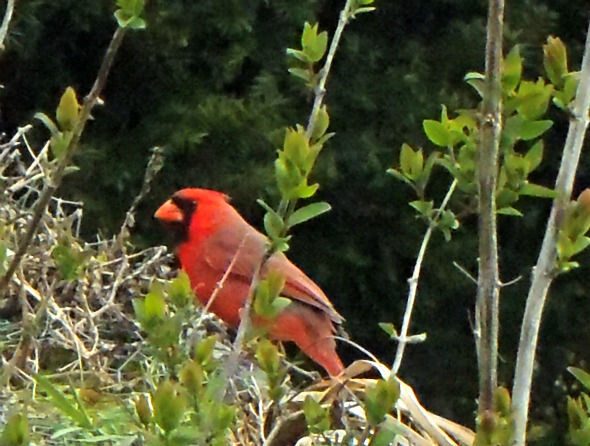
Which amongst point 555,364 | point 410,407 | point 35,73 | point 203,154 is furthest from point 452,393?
point 410,407

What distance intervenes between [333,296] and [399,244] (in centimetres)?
22

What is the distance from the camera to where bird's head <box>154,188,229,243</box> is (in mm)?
2287

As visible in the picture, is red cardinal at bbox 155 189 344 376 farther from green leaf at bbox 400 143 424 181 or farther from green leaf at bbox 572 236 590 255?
green leaf at bbox 572 236 590 255

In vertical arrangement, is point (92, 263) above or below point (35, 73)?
above

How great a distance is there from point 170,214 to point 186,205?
0.12 feet

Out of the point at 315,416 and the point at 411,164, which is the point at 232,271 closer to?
the point at 411,164

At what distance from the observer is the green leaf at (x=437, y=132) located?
80cm

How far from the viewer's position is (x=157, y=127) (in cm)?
292

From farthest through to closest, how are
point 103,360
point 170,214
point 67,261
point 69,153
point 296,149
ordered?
point 170,214 < point 103,360 < point 67,261 < point 69,153 < point 296,149

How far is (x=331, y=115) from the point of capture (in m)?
3.02

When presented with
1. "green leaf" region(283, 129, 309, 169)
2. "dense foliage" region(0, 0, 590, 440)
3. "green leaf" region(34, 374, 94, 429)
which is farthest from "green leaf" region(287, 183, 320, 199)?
"dense foliage" region(0, 0, 590, 440)

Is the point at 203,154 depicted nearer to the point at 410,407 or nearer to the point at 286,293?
the point at 286,293

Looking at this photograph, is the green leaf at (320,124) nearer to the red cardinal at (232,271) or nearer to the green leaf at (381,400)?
the green leaf at (381,400)

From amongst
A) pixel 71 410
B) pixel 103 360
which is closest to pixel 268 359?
pixel 71 410
